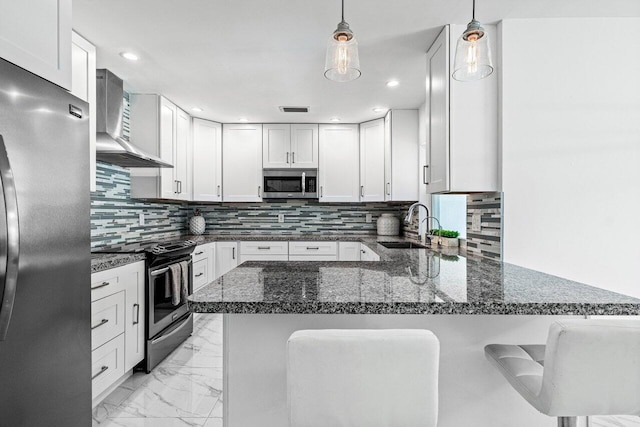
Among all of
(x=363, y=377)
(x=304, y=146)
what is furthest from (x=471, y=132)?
(x=304, y=146)

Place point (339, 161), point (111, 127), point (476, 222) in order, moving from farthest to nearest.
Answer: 1. point (339, 161)
2. point (111, 127)
3. point (476, 222)

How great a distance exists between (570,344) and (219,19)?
7.24ft

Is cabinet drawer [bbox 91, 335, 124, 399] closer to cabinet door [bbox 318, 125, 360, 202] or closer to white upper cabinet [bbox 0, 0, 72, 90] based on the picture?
white upper cabinet [bbox 0, 0, 72, 90]

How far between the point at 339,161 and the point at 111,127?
2.49 m

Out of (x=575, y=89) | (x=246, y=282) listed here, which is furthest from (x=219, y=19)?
(x=575, y=89)

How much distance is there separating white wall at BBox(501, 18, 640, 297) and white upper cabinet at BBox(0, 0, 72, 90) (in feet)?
7.26

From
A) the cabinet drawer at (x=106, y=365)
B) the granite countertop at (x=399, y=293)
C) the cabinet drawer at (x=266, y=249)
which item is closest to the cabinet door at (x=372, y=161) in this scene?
the cabinet drawer at (x=266, y=249)

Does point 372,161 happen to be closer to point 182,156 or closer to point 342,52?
point 182,156

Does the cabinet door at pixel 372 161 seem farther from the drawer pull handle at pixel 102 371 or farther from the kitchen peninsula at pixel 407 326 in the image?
the drawer pull handle at pixel 102 371

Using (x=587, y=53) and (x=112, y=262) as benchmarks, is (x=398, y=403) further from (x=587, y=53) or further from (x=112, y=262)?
(x=587, y=53)

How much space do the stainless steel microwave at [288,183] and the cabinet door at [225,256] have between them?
0.74 m

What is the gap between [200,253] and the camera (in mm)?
3764

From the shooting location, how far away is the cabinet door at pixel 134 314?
233 cm

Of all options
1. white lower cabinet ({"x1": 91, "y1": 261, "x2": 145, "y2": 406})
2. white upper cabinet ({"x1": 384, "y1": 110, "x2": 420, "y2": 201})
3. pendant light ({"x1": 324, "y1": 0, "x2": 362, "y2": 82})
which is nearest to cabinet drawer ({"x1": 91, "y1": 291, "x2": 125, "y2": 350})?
white lower cabinet ({"x1": 91, "y1": 261, "x2": 145, "y2": 406})
